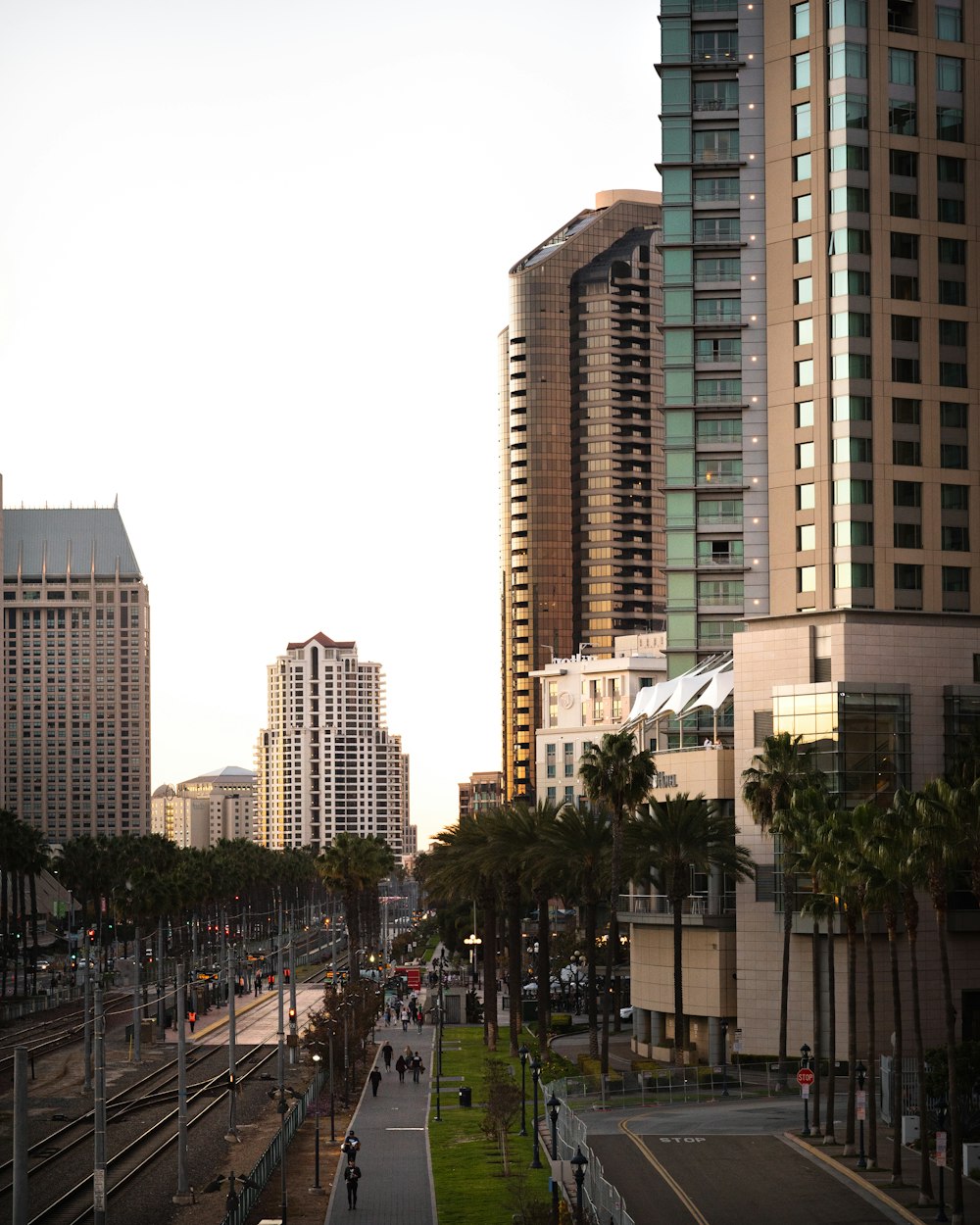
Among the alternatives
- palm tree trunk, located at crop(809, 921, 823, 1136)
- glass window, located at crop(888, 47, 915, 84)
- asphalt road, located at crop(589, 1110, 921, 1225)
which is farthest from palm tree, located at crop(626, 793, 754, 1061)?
glass window, located at crop(888, 47, 915, 84)

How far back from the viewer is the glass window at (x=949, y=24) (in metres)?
96.2

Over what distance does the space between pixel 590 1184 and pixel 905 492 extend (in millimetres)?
50424

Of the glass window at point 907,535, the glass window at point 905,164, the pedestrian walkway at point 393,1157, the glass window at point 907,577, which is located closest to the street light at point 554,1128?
the pedestrian walkway at point 393,1157

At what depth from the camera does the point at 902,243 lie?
312ft

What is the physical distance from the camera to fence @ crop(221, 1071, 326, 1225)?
52.9m

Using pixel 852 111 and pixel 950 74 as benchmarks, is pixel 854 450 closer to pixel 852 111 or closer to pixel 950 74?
pixel 852 111

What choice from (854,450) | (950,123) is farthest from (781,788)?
(950,123)

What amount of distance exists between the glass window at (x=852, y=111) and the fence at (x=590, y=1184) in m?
52.5

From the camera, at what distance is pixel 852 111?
3716 inches

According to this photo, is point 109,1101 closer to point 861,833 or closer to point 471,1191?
point 471,1191

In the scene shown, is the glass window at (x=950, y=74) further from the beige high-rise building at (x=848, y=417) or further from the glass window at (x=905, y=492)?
the glass window at (x=905, y=492)

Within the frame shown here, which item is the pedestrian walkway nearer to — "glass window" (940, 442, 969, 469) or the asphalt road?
the asphalt road

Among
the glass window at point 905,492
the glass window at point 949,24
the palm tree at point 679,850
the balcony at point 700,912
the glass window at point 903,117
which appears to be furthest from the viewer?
the glass window at point 949,24

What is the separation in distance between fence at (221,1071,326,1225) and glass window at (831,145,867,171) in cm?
5265
